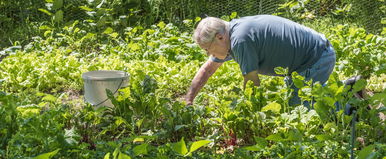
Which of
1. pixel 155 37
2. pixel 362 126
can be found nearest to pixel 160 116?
pixel 362 126

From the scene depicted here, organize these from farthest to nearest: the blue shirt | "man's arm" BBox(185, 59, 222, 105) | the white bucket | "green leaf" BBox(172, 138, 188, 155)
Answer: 1. "man's arm" BBox(185, 59, 222, 105)
2. the white bucket
3. the blue shirt
4. "green leaf" BBox(172, 138, 188, 155)

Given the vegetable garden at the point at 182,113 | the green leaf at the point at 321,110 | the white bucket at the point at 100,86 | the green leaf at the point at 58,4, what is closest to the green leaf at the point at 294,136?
the vegetable garden at the point at 182,113

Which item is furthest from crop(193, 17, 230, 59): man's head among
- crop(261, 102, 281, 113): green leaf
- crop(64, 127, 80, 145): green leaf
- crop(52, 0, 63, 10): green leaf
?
crop(52, 0, 63, 10): green leaf

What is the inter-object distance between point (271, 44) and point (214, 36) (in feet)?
1.26

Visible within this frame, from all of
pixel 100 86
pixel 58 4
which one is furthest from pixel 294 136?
pixel 58 4

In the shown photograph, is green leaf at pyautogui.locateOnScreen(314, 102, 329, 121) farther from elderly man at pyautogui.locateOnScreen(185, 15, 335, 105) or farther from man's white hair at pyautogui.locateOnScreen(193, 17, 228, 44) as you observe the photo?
man's white hair at pyautogui.locateOnScreen(193, 17, 228, 44)

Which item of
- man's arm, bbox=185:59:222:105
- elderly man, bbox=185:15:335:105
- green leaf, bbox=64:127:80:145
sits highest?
elderly man, bbox=185:15:335:105

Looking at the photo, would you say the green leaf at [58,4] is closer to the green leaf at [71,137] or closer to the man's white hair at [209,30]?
the man's white hair at [209,30]

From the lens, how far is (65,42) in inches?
249

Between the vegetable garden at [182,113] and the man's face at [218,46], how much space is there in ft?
0.86

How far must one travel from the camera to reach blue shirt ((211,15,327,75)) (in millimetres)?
3182

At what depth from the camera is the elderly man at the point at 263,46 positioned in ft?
10.5

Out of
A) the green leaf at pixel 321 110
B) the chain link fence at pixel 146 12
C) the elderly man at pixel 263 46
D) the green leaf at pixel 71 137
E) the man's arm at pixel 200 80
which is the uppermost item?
the elderly man at pixel 263 46

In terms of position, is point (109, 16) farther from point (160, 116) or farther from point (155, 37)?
point (160, 116)
